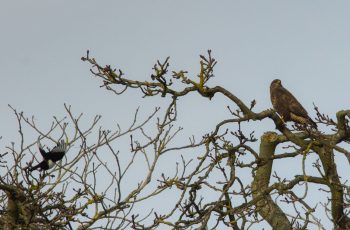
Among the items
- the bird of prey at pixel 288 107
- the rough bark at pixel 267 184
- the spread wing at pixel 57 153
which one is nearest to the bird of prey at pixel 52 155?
the spread wing at pixel 57 153

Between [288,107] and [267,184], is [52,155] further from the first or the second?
[288,107]

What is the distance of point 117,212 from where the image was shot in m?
7.05

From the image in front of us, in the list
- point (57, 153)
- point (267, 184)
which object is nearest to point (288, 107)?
point (267, 184)

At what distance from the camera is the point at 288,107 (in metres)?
10.1

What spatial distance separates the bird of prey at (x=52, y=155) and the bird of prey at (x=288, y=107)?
11.4 ft

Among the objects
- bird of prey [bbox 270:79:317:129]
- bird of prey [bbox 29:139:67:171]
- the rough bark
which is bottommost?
the rough bark

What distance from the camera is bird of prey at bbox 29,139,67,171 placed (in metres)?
7.86

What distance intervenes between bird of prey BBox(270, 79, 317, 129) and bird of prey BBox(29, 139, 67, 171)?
3.48m

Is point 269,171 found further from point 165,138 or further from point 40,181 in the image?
point 40,181

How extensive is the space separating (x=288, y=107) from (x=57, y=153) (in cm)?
382

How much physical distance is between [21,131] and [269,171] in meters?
A: 3.64

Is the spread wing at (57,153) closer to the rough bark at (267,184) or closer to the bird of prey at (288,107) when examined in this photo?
the rough bark at (267,184)

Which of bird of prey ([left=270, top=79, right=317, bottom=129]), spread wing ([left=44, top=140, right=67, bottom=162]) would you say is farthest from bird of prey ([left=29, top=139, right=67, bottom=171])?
bird of prey ([left=270, top=79, right=317, bottom=129])

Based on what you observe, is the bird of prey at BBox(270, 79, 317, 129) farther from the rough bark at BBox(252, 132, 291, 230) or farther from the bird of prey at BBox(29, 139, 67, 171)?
the bird of prey at BBox(29, 139, 67, 171)
